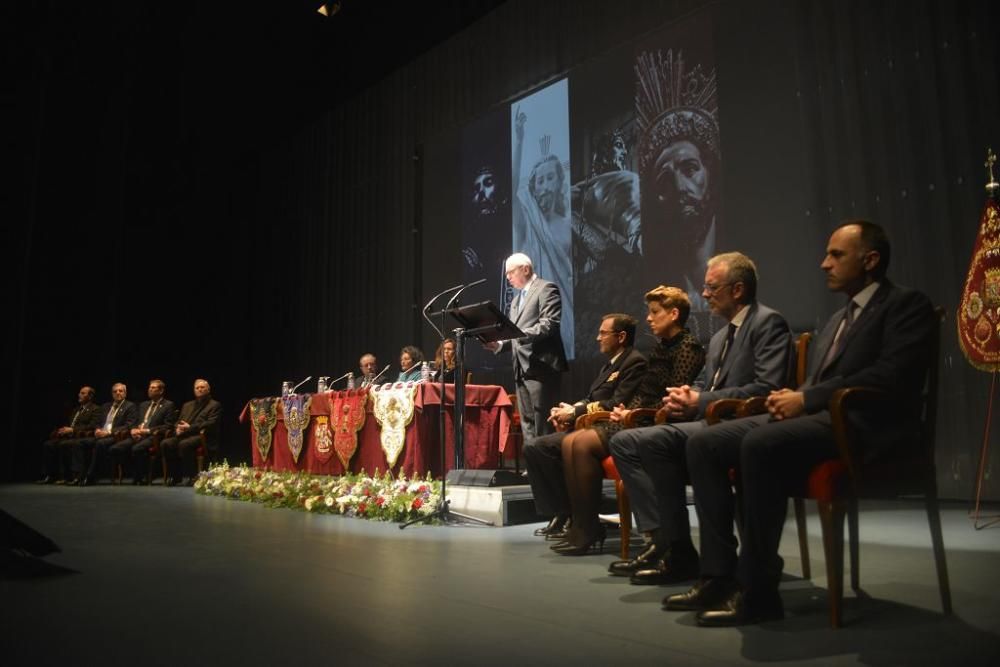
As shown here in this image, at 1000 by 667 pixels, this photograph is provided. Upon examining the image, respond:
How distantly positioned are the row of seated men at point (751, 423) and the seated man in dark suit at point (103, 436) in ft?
24.8

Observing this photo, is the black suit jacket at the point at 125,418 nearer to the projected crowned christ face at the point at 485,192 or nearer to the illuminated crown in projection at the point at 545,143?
the projected crowned christ face at the point at 485,192

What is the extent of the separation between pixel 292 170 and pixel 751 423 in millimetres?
10155

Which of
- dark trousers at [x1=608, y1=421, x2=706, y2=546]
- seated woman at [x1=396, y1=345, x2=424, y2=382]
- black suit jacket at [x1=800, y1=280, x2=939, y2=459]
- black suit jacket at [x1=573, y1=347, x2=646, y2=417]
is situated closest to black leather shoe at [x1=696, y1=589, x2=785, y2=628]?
black suit jacket at [x1=800, y1=280, x2=939, y2=459]

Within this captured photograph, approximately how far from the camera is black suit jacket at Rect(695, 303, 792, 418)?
2.48 meters

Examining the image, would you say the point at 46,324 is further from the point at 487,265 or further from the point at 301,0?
the point at 487,265

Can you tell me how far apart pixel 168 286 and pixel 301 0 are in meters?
4.38

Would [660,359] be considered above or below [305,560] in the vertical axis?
above

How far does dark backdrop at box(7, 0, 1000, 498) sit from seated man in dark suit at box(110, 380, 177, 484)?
188 centimetres

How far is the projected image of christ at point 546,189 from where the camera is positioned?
689 cm

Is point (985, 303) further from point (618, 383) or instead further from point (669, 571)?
point (669, 571)

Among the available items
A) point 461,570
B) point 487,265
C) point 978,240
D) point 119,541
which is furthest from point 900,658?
point 487,265

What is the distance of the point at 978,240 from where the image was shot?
13.1 ft

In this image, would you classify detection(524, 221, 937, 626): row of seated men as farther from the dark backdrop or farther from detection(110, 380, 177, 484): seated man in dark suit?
detection(110, 380, 177, 484): seated man in dark suit

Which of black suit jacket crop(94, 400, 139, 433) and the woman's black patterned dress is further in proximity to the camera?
black suit jacket crop(94, 400, 139, 433)
